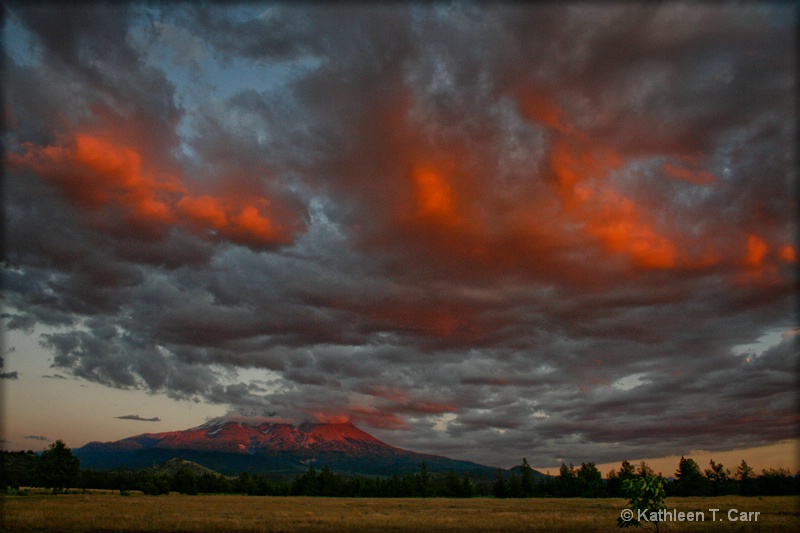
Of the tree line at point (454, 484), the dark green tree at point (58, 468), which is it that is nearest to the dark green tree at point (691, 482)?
the tree line at point (454, 484)

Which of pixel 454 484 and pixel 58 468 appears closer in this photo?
pixel 58 468

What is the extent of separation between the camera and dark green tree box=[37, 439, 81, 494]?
104 meters

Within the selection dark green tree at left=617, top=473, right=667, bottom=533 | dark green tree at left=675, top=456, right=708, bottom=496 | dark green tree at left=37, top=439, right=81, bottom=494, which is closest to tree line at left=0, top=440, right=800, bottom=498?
dark green tree at left=675, top=456, right=708, bottom=496

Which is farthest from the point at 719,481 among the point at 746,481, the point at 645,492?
the point at 645,492

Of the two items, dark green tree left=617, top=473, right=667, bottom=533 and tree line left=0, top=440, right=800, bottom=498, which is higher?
dark green tree left=617, top=473, right=667, bottom=533

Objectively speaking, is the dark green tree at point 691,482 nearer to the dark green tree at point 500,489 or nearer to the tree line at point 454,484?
the tree line at point 454,484

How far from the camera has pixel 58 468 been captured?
10575 cm

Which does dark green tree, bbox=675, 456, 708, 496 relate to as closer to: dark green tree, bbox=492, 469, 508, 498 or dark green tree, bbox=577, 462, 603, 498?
dark green tree, bbox=577, 462, 603, 498

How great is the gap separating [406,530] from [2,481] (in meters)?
90.7

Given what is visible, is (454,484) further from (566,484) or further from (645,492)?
(645,492)

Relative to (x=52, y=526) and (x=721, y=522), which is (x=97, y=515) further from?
(x=721, y=522)

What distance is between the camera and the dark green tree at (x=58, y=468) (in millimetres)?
103750

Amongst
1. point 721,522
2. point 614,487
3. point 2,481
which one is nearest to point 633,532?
point 721,522

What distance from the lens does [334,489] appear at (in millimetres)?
149875
